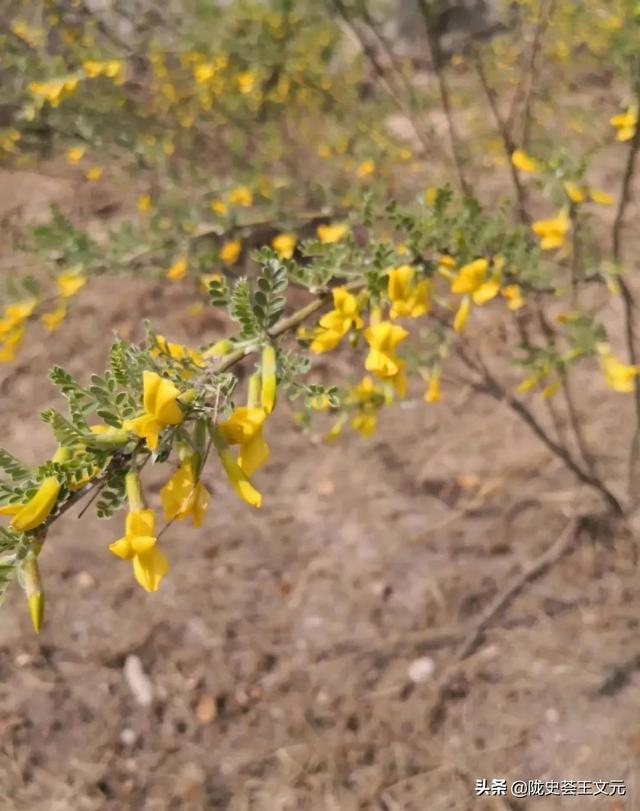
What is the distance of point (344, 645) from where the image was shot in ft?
5.02

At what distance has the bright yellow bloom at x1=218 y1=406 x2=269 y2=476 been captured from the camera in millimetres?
481

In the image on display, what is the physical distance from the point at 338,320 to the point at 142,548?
0.26 m

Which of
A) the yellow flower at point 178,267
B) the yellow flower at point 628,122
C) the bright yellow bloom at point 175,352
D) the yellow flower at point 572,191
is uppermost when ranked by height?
the bright yellow bloom at point 175,352

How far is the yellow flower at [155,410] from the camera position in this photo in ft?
1.39

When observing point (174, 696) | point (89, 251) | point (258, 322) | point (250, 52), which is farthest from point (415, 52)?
point (258, 322)

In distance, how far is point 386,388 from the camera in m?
1.01

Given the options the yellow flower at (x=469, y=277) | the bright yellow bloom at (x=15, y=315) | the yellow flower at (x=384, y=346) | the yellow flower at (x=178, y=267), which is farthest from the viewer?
the yellow flower at (x=178, y=267)

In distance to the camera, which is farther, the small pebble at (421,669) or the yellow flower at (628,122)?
the small pebble at (421,669)

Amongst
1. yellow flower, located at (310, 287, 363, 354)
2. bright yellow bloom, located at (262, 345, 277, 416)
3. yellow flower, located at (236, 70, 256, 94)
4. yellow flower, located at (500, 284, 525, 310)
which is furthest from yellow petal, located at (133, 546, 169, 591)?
yellow flower, located at (236, 70, 256, 94)

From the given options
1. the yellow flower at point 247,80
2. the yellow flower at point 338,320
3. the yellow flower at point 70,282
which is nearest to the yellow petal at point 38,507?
the yellow flower at point 338,320

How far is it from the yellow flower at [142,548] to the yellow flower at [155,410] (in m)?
0.05

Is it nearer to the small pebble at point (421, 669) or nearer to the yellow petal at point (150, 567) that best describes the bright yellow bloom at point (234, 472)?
the yellow petal at point (150, 567)

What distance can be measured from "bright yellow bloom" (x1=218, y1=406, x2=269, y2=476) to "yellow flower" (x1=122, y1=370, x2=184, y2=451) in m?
0.05

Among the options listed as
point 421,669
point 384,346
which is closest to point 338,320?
point 384,346
